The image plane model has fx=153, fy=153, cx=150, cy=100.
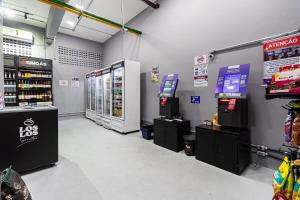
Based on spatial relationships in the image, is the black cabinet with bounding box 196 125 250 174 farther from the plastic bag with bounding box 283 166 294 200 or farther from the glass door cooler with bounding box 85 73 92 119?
the glass door cooler with bounding box 85 73 92 119

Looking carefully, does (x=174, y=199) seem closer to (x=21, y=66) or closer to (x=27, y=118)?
(x=27, y=118)

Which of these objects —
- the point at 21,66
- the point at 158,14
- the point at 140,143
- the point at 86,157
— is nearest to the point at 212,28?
the point at 158,14

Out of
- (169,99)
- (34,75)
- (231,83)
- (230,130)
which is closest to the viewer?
(230,130)

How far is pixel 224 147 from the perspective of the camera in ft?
8.00

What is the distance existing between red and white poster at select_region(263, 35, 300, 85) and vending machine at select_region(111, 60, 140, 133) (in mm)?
3300

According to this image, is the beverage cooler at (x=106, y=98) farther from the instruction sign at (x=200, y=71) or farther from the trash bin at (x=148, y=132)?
the instruction sign at (x=200, y=71)

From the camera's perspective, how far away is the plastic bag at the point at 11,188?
47.0 inches

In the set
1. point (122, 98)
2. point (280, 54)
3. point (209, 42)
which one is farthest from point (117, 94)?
point (280, 54)

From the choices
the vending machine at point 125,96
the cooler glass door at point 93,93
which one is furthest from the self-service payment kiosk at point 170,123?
the cooler glass door at point 93,93

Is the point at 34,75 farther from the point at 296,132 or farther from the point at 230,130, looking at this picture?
the point at 296,132

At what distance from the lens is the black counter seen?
86.7 inches

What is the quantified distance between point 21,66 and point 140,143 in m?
4.94

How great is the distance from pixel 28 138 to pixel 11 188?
4.59 feet

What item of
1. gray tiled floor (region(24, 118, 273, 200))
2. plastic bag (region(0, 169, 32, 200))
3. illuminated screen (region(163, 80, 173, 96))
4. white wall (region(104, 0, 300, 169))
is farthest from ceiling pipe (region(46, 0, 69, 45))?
plastic bag (region(0, 169, 32, 200))
